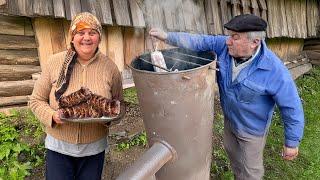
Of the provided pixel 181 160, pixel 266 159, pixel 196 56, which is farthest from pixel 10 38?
pixel 266 159

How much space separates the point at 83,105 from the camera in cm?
297

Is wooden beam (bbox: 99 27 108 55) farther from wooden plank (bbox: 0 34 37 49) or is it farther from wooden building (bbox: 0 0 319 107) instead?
wooden plank (bbox: 0 34 37 49)

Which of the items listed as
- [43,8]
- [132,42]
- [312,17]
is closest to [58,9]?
[43,8]

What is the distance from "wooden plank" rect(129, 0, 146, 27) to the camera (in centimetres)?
533

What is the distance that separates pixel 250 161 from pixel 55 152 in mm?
1875

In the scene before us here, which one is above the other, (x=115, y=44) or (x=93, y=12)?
(x=93, y=12)

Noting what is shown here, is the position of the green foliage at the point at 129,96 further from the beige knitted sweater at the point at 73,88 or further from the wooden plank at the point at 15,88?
the beige knitted sweater at the point at 73,88

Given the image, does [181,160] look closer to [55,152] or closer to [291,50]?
[55,152]

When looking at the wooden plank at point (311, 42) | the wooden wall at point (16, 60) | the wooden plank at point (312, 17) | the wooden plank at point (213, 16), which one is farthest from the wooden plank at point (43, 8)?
the wooden plank at point (311, 42)

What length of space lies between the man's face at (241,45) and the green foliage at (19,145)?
107 inches

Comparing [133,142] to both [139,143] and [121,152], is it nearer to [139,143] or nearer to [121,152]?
[139,143]

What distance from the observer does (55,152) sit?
3.24m

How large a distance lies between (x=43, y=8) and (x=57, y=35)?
23.9 inches

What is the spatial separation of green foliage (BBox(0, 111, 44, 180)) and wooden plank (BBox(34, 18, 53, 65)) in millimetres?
834
